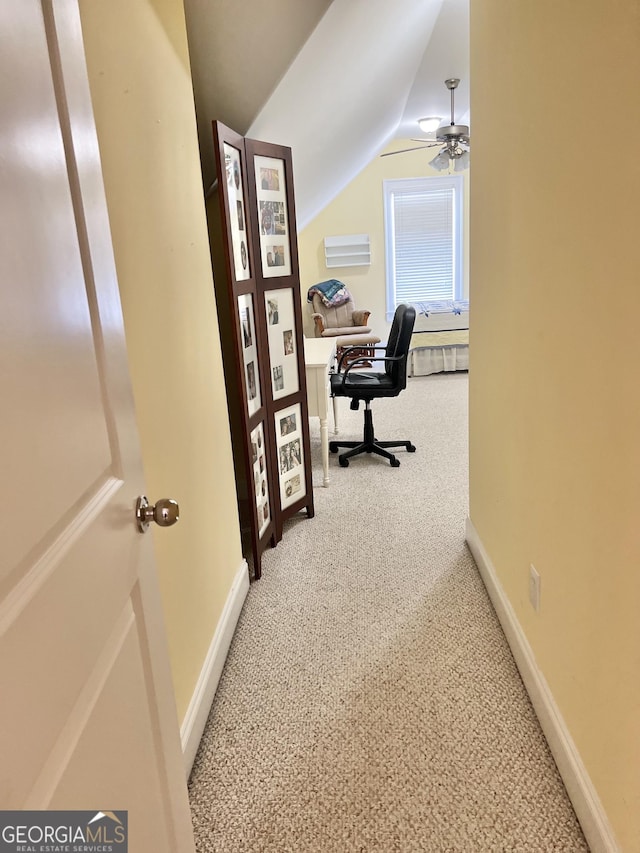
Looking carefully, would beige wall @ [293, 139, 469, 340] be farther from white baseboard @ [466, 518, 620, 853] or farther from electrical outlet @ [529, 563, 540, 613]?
electrical outlet @ [529, 563, 540, 613]

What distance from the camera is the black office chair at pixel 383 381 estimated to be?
11.9ft

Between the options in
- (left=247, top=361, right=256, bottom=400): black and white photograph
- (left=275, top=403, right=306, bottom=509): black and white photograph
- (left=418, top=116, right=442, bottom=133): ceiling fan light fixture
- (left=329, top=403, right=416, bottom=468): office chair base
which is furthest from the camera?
(left=418, top=116, right=442, bottom=133): ceiling fan light fixture

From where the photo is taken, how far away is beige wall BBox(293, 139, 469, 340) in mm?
7453

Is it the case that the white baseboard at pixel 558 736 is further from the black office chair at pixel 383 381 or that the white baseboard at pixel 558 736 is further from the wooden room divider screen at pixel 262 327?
the black office chair at pixel 383 381

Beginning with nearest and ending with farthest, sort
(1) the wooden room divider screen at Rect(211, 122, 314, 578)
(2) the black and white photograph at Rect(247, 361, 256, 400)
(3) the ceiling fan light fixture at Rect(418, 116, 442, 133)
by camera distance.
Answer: (1) the wooden room divider screen at Rect(211, 122, 314, 578) < (2) the black and white photograph at Rect(247, 361, 256, 400) < (3) the ceiling fan light fixture at Rect(418, 116, 442, 133)

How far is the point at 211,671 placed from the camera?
182cm

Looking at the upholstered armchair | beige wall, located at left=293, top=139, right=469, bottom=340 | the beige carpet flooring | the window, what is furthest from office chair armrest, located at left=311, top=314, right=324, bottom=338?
the beige carpet flooring

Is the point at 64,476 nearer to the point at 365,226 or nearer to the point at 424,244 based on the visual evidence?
the point at 365,226

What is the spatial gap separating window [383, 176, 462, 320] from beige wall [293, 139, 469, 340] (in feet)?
0.31

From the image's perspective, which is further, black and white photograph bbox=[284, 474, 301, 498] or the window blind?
the window blind

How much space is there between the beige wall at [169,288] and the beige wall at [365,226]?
5.60 m

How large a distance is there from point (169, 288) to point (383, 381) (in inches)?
90.5

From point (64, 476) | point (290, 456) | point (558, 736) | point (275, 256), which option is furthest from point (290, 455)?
point (64, 476)

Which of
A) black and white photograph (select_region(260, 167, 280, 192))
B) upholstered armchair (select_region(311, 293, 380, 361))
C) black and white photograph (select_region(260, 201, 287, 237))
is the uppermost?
black and white photograph (select_region(260, 167, 280, 192))
